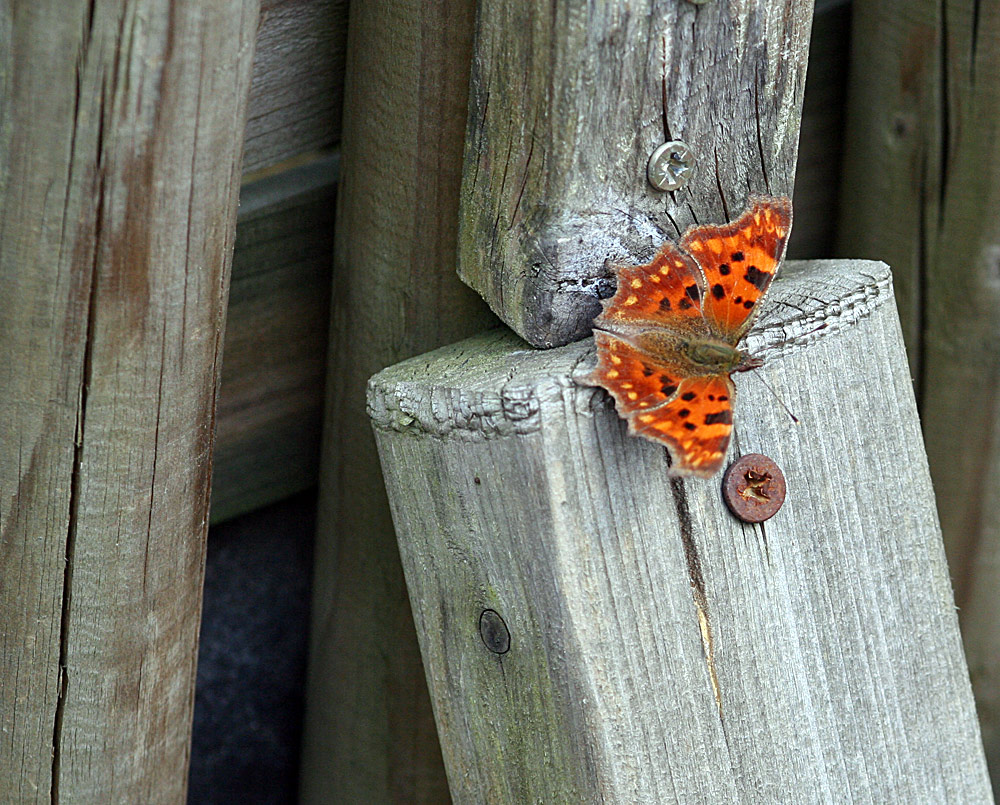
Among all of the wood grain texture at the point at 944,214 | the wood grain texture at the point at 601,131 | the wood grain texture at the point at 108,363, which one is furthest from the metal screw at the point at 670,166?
the wood grain texture at the point at 944,214

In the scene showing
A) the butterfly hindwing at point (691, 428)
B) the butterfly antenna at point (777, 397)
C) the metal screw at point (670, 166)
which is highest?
the metal screw at point (670, 166)

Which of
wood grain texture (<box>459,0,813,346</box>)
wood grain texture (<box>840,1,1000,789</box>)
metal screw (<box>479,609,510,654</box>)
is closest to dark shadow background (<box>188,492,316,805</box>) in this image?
metal screw (<box>479,609,510,654</box>)

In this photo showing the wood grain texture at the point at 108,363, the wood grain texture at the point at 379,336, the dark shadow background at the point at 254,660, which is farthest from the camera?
the dark shadow background at the point at 254,660

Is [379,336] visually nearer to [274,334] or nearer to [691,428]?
[274,334]

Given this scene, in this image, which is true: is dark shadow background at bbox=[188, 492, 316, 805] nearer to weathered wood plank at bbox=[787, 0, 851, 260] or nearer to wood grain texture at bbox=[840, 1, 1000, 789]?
weathered wood plank at bbox=[787, 0, 851, 260]

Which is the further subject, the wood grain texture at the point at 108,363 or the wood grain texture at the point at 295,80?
the wood grain texture at the point at 295,80

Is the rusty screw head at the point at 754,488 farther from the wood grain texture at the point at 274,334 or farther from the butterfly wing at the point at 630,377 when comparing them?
the wood grain texture at the point at 274,334
